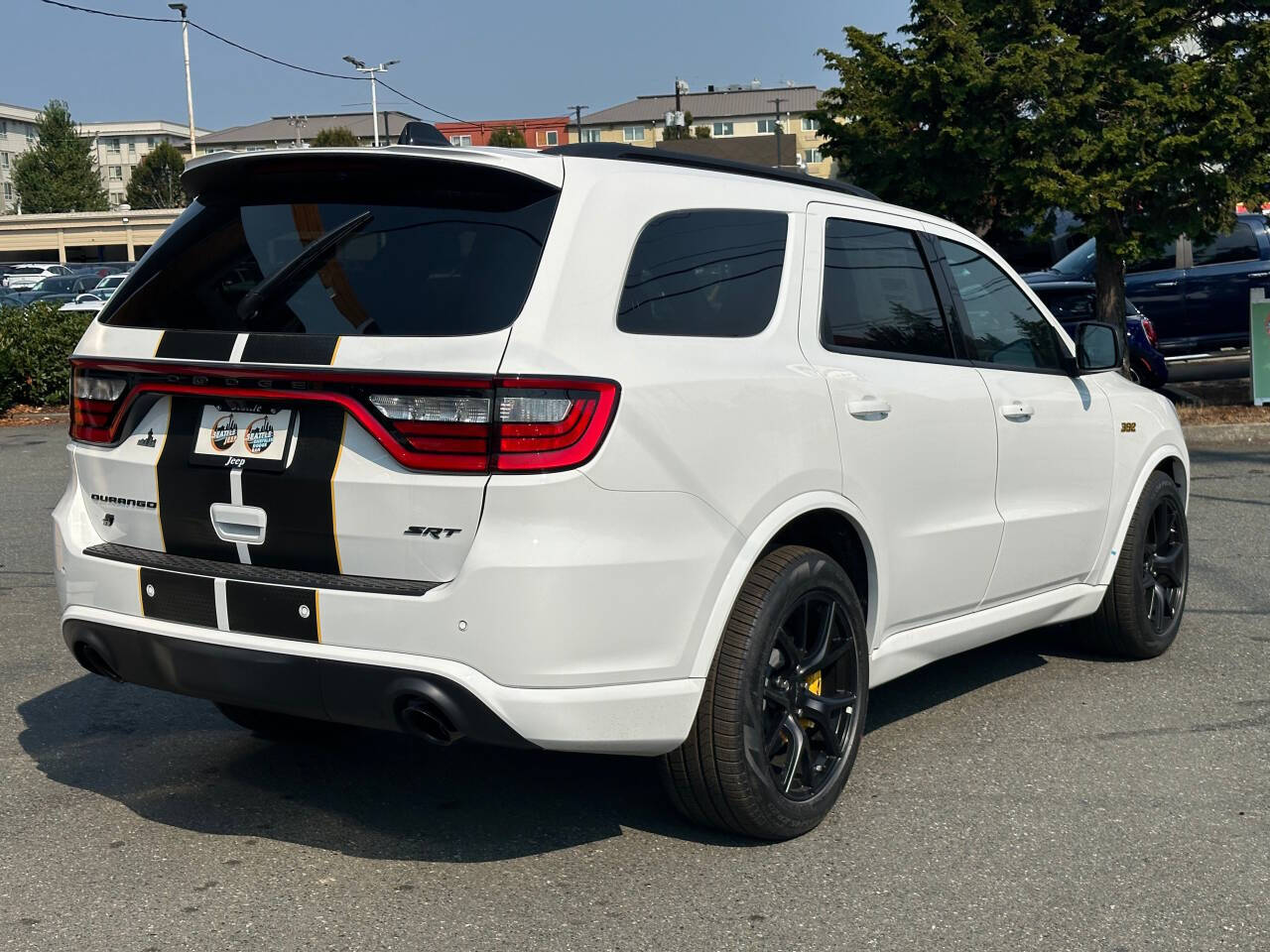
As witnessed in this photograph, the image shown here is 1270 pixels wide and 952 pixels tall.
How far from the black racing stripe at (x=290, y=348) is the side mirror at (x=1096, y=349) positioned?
3.17m

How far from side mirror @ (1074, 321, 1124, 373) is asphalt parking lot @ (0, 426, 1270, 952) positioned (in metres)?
1.25

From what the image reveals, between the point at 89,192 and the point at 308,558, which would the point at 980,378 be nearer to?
the point at 308,558

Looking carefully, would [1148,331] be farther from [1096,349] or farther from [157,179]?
[157,179]

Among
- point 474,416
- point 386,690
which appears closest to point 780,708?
point 386,690

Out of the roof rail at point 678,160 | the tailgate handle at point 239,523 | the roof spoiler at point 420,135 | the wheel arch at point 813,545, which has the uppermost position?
the roof spoiler at point 420,135

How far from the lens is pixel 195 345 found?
12.2ft

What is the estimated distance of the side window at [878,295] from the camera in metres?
4.36

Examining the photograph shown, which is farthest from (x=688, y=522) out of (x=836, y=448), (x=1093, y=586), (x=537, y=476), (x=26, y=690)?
(x=26, y=690)

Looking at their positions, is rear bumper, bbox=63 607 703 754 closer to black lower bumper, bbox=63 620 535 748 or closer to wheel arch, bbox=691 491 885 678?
black lower bumper, bbox=63 620 535 748

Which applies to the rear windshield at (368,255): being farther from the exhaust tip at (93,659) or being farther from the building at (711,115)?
the building at (711,115)

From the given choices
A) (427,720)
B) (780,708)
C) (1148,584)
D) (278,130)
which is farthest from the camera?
(278,130)

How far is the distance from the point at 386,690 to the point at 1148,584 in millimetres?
3743

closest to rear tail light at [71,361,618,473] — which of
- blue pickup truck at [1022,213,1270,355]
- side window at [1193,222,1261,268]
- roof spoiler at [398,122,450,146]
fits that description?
roof spoiler at [398,122,450,146]

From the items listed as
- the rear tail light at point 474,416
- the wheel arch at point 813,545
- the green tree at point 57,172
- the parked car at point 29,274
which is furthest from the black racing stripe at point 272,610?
the green tree at point 57,172
